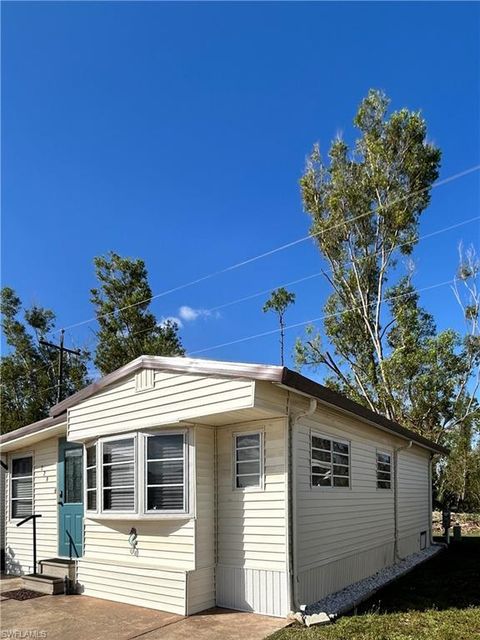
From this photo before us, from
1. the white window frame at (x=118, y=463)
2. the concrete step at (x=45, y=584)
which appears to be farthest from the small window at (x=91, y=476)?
the concrete step at (x=45, y=584)

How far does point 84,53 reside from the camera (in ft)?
32.5

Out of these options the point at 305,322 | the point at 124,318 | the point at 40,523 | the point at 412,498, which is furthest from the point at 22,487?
the point at 305,322

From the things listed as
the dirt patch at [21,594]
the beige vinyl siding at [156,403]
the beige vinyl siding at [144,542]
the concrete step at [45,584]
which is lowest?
the dirt patch at [21,594]

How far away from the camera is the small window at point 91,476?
7.88 metres

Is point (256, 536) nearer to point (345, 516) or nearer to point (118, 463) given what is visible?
point (345, 516)

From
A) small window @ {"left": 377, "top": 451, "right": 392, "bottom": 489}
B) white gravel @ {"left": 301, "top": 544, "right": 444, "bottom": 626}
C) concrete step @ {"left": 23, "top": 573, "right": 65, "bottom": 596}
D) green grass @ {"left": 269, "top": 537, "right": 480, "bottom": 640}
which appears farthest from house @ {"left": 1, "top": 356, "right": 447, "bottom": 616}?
small window @ {"left": 377, "top": 451, "right": 392, "bottom": 489}

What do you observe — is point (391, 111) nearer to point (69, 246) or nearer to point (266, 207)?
point (266, 207)

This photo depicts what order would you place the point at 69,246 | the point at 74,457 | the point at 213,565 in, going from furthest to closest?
the point at 69,246
the point at 74,457
the point at 213,565

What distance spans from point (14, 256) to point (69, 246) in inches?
157

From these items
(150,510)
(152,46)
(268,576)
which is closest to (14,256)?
(152,46)

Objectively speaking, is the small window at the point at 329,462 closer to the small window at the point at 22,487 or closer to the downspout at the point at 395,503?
the downspout at the point at 395,503

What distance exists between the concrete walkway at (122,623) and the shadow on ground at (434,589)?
1.49 m

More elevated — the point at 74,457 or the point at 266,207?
the point at 266,207

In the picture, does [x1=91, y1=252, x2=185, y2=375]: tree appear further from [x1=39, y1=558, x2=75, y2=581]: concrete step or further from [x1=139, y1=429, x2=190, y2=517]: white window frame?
[x1=139, y1=429, x2=190, y2=517]: white window frame
